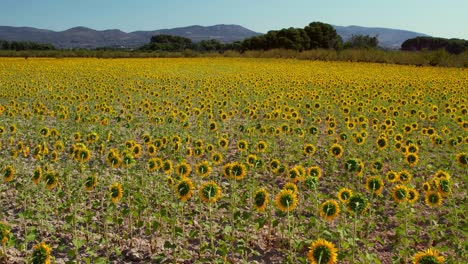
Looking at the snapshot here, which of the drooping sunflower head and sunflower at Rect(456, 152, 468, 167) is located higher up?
sunflower at Rect(456, 152, 468, 167)

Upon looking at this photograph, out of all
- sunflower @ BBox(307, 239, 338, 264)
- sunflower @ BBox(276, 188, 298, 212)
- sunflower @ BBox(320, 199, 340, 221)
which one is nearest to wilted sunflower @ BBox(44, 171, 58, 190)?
sunflower @ BBox(276, 188, 298, 212)

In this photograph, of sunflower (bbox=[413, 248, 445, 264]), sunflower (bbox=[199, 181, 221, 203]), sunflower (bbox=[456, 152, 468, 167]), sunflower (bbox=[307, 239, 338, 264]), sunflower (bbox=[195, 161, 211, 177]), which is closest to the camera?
sunflower (bbox=[413, 248, 445, 264])

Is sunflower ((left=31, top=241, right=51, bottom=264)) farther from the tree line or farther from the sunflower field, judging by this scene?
the tree line

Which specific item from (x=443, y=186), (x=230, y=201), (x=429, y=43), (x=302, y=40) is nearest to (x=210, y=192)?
(x=230, y=201)

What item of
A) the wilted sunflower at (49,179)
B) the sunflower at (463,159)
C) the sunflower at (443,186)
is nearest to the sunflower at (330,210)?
the sunflower at (443,186)

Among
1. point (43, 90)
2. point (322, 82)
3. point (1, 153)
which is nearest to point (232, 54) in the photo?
point (322, 82)

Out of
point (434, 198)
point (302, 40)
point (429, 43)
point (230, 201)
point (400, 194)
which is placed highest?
point (429, 43)

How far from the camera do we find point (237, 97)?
15.4 metres

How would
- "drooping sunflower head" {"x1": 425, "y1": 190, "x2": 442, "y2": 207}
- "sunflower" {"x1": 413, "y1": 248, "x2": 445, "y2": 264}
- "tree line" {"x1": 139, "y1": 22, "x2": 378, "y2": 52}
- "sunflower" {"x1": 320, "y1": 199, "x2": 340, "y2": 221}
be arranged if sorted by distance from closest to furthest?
"sunflower" {"x1": 413, "y1": 248, "x2": 445, "y2": 264}
"sunflower" {"x1": 320, "y1": 199, "x2": 340, "y2": 221}
"drooping sunflower head" {"x1": 425, "y1": 190, "x2": 442, "y2": 207}
"tree line" {"x1": 139, "y1": 22, "x2": 378, "y2": 52}

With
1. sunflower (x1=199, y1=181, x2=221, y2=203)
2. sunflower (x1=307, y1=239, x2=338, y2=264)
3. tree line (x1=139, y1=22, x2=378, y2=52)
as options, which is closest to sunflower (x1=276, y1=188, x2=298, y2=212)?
sunflower (x1=199, y1=181, x2=221, y2=203)

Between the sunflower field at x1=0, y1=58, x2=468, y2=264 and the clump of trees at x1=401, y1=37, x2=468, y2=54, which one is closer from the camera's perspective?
the sunflower field at x1=0, y1=58, x2=468, y2=264

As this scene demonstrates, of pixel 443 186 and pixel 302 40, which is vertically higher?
pixel 302 40


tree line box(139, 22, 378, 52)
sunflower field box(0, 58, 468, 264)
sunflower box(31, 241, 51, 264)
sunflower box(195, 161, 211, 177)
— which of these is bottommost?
sunflower field box(0, 58, 468, 264)

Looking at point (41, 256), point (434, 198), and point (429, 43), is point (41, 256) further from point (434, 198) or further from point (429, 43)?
point (429, 43)
